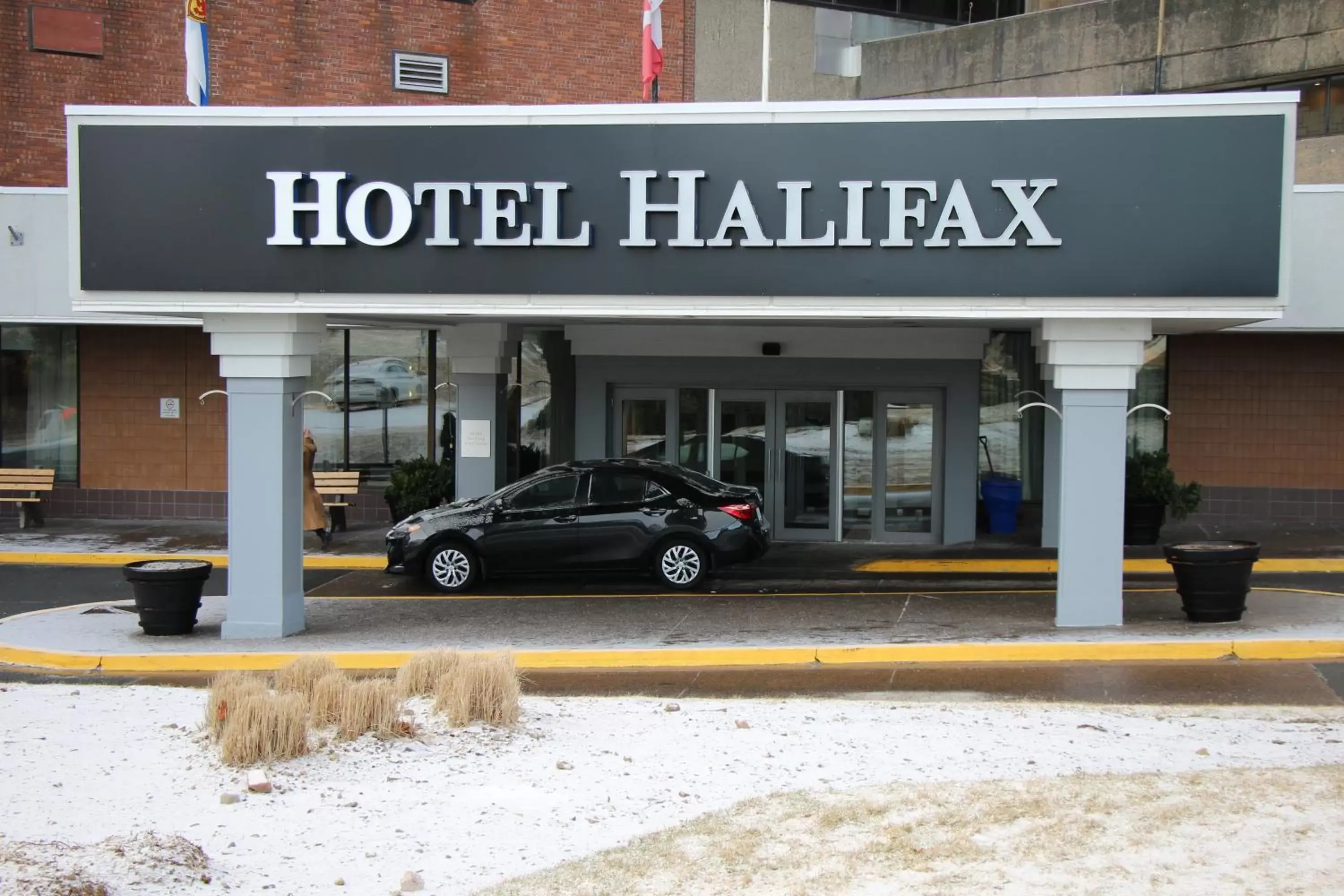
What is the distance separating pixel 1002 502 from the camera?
858 inches

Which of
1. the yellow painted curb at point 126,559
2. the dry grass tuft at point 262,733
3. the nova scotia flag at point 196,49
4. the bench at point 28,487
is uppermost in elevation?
the nova scotia flag at point 196,49

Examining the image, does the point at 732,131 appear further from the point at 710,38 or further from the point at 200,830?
the point at 710,38

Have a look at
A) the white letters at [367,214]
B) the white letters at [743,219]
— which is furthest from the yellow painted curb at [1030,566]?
the white letters at [367,214]

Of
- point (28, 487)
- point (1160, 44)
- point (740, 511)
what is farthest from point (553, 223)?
point (1160, 44)

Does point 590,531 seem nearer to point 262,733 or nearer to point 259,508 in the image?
point 259,508

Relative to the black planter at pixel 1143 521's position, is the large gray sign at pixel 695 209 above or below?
above

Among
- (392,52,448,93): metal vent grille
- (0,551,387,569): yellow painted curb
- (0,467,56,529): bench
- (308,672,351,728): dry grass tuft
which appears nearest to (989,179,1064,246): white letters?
(308,672,351,728): dry grass tuft

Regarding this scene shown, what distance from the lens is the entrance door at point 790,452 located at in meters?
21.6

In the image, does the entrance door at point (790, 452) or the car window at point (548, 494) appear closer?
the car window at point (548, 494)

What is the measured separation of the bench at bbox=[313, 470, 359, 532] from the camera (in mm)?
23062

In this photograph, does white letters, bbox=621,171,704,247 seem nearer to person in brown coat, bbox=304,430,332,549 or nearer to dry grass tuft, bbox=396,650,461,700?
dry grass tuft, bbox=396,650,461,700

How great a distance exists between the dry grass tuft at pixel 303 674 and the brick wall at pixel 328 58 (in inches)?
638

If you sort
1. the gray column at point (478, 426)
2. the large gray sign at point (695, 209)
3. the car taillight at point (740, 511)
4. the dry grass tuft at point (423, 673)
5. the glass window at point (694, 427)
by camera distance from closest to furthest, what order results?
the dry grass tuft at point (423, 673), the large gray sign at point (695, 209), the car taillight at point (740, 511), the gray column at point (478, 426), the glass window at point (694, 427)

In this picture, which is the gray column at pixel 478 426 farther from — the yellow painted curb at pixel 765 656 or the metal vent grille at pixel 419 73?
the metal vent grille at pixel 419 73
